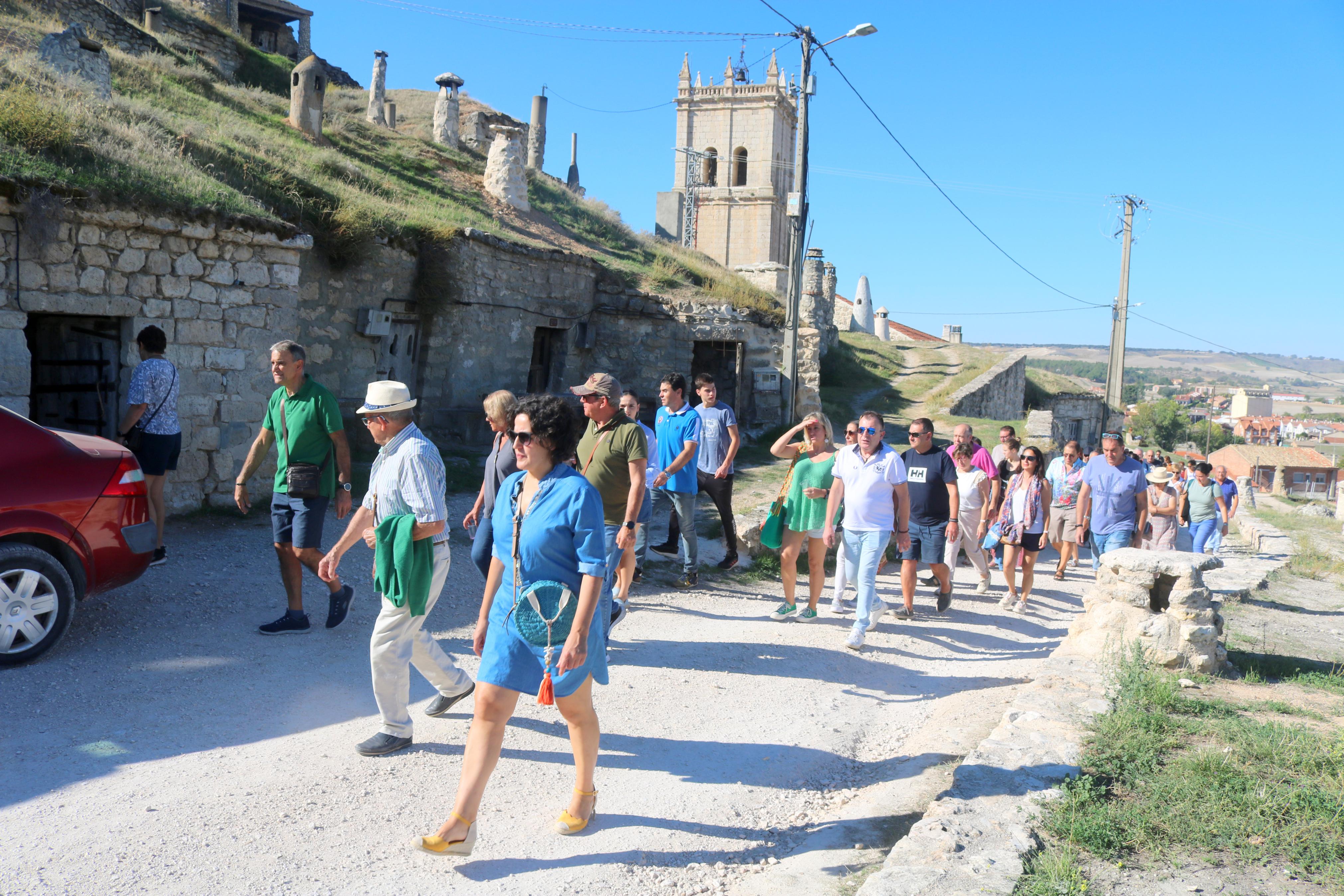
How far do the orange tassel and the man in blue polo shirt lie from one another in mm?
4081

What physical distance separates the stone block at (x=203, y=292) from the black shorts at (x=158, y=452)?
194cm

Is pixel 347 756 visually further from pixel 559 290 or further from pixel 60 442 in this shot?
pixel 559 290

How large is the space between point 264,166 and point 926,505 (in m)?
8.68

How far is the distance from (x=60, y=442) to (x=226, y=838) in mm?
2872

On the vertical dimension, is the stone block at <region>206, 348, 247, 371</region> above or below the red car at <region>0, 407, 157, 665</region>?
above

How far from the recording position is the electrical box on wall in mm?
11469

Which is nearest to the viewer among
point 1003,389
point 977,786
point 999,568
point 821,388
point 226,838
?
point 226,838

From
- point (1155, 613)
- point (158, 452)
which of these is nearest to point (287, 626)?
point (158, 452)

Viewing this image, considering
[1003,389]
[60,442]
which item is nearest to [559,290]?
[60,442]

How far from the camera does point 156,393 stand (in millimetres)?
6535

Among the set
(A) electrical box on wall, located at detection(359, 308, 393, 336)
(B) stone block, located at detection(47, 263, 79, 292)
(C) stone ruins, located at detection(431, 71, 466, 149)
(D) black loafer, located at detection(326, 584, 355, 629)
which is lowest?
(D) black loafer, located at detection(326, 584, 355, 629)

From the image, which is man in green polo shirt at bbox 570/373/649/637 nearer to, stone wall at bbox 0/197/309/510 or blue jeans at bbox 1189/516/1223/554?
stone wall at bbox 0/197/309/510

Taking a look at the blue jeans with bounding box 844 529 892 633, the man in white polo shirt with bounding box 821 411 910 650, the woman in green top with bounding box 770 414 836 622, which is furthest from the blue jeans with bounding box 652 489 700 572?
the blue jeans with bounding box 844 529 892 633

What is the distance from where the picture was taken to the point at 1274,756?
3.94 meters
